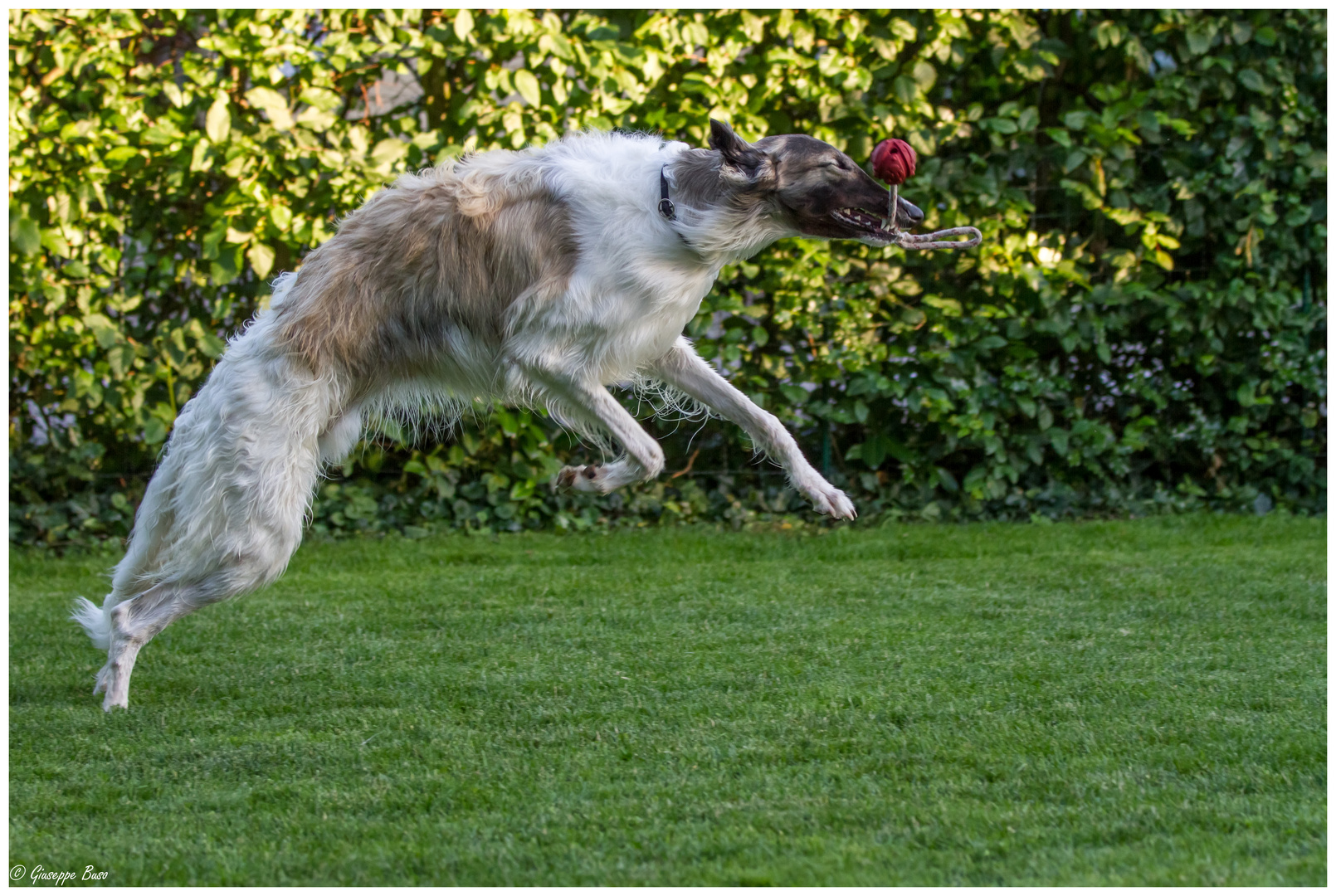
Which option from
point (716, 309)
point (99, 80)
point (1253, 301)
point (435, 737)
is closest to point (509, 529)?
point (716, 309)

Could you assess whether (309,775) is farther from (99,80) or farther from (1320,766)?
(99,80)

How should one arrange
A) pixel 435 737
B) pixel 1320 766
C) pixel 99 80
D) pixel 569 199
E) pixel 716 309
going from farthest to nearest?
pixel 716 309 < pixel 99 80 < pixel 569 199 < pixel 435 737 < pixel 1320 766

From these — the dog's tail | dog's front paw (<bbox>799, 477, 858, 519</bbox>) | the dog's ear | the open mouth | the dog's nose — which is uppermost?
the dog's ear

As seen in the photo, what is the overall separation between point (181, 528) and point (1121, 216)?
195 inches

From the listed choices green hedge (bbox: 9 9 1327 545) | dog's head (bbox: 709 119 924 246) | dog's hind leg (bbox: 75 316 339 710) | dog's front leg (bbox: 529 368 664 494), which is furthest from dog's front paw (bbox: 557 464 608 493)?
green hedge (bbox: 9 9 1327 545)

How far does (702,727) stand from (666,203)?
1.47 meters

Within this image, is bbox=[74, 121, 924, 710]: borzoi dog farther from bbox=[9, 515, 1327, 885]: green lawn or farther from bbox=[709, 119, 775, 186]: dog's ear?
bbox=[9, 515, 1327, 885]: green lawn

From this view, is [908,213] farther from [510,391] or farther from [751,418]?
[510,391]

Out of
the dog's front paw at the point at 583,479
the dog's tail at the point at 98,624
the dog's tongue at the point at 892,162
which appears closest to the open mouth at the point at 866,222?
the dog's tongue at the point at 892,162

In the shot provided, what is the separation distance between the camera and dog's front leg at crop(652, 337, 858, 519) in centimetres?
379

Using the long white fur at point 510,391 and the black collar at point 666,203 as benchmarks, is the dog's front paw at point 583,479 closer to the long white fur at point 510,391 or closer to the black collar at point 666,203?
the long white fur at point 510,391

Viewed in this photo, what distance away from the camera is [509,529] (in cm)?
687

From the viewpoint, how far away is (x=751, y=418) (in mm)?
4031

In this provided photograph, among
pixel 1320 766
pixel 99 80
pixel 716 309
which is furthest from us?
pixel 716 309
